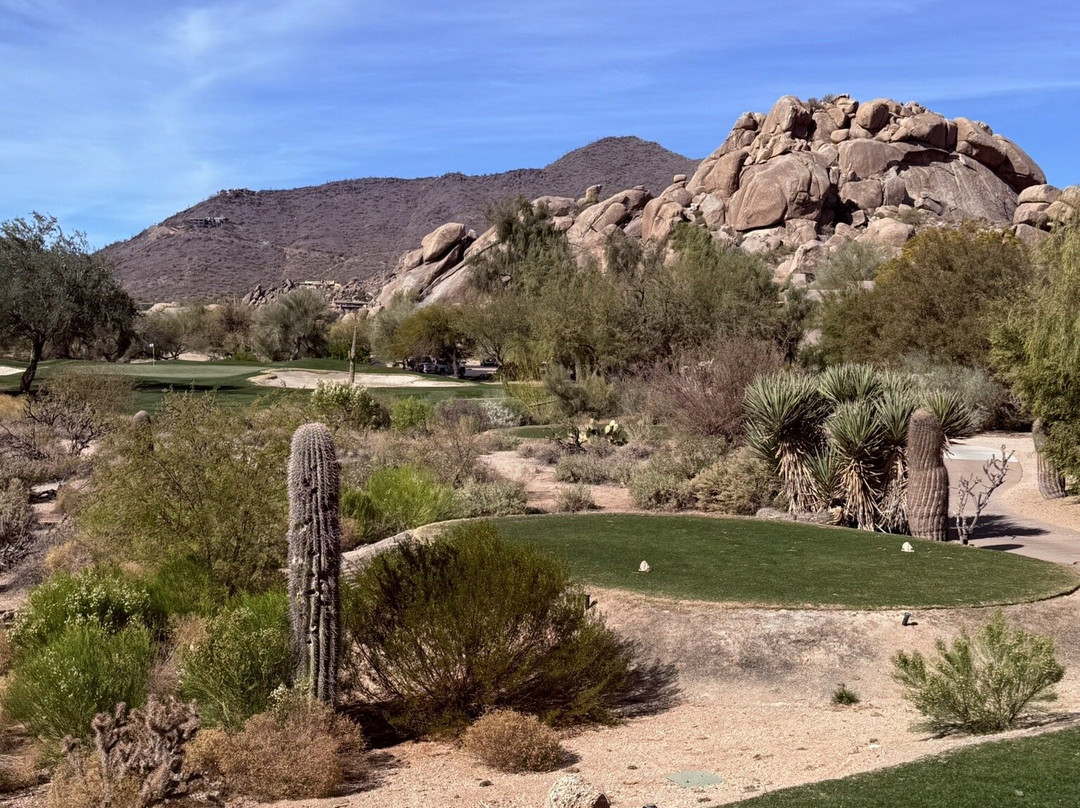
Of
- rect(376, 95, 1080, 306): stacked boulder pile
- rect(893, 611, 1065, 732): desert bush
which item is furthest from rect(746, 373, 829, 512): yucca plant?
rect(376, 95, 1080, 306): stacked boulder pile

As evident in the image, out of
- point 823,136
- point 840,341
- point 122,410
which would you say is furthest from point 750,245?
point 122,410

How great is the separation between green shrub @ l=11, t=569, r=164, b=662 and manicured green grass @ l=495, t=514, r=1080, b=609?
422cm

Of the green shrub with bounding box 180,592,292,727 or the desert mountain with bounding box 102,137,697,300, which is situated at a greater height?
the desert mountain with bounding box 102,137,697,300

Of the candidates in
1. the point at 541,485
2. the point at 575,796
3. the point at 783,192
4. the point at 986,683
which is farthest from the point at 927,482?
the point at 783,192

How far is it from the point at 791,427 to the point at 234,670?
34.5 ft

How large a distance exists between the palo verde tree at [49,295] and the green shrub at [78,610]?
32.0 meters

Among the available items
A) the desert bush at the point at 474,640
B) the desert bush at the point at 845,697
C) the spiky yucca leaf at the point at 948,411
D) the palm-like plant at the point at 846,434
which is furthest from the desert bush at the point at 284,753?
the spiky yucca leaf at the point at 948,411

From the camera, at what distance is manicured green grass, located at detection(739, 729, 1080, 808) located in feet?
18.1

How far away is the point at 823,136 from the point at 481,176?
239ft

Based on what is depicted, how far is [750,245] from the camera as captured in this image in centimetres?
8319

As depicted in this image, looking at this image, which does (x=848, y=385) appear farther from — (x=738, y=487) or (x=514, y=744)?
(x=514, y=744)

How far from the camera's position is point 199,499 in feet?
37.9

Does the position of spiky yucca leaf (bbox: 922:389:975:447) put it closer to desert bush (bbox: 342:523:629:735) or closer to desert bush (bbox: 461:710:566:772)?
desert bush (bbox: 342:523:629:735)

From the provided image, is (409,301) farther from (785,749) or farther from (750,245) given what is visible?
(785,749)
